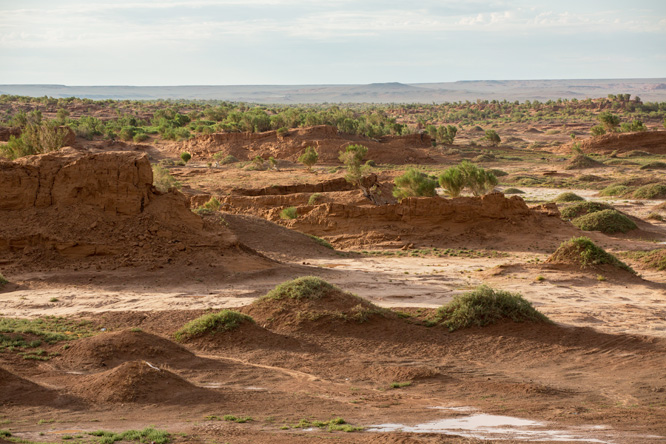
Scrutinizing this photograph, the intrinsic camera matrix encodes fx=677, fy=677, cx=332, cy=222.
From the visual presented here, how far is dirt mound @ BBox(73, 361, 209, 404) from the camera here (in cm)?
833

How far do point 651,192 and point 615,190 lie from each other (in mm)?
2192

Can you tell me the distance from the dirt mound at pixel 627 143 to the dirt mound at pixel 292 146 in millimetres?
14530

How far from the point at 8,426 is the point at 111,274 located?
8.96m

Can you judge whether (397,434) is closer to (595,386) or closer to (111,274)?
(595,386)

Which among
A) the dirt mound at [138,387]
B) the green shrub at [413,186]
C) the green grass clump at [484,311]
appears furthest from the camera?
the green shrub at [413,186]

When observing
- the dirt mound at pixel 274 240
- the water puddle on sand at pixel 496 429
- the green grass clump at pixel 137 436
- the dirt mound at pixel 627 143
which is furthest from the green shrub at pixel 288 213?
the dirt mound at pixel 627 143

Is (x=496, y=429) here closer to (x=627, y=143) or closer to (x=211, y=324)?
(x=211, y=324)

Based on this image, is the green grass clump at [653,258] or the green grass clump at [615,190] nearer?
the green grass clump at [653,258]

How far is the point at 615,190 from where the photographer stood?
36.1m

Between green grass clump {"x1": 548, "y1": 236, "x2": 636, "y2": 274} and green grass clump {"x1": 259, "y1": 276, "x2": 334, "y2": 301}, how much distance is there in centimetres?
752

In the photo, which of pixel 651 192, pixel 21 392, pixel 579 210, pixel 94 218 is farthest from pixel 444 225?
pixel 21 392

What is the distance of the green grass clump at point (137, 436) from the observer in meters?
6.72

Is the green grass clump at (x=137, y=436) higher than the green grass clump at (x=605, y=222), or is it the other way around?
the green grass clump at (x=137, y=436)

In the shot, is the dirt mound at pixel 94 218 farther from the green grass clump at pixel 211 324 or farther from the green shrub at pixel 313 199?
the green shrub at pixel 313 199
